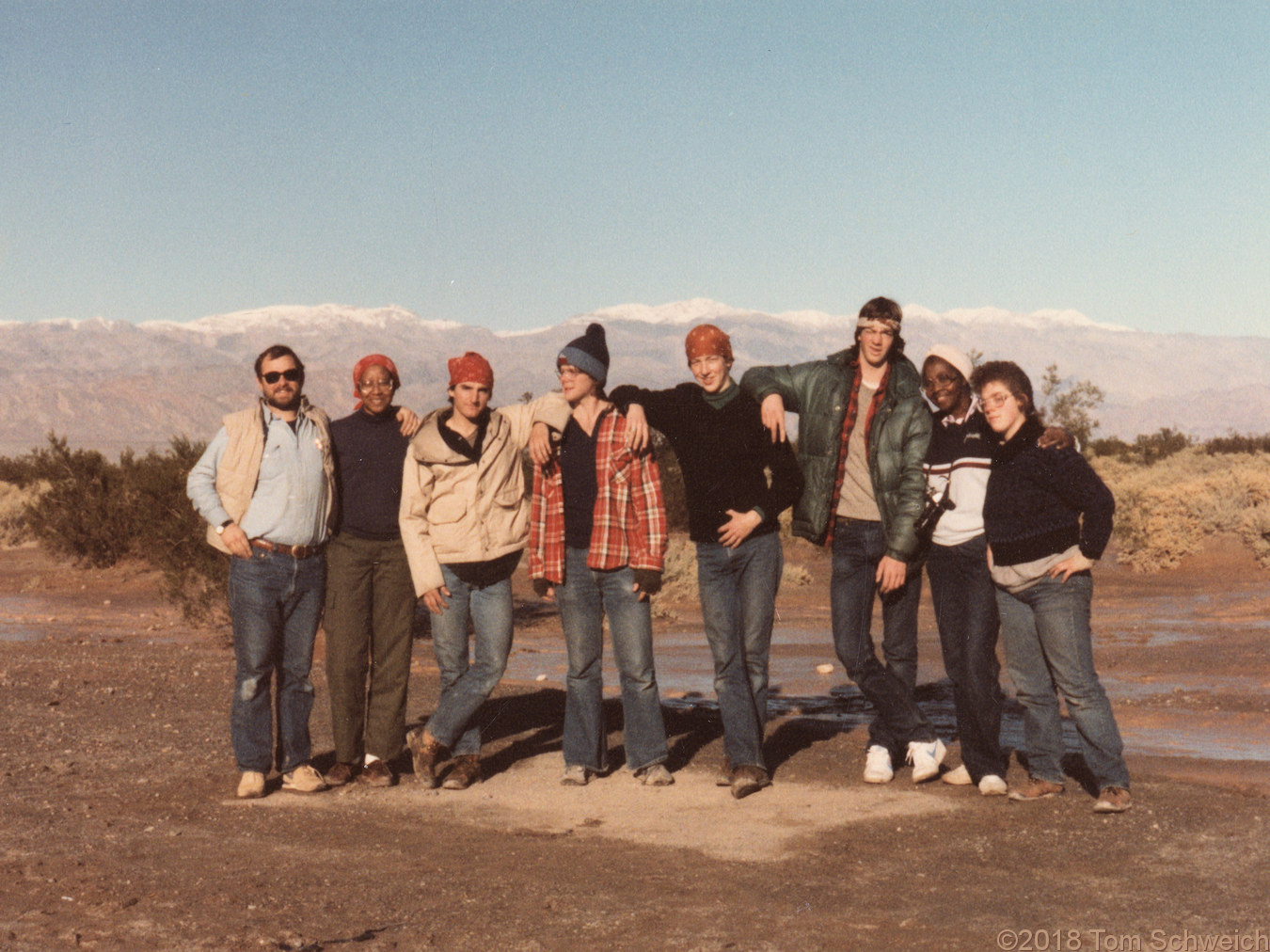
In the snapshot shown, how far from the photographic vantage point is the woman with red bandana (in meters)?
6.95

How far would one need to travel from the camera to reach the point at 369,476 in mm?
6949

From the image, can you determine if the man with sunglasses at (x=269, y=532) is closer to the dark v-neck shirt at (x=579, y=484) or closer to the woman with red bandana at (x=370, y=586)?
the woman with red bandana at (x=370, y=586)

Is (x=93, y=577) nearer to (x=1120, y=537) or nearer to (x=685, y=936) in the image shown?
(x=1120, y=537)

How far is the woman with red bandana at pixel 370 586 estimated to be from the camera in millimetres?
6945

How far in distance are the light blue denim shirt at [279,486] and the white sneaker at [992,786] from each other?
11.2ft

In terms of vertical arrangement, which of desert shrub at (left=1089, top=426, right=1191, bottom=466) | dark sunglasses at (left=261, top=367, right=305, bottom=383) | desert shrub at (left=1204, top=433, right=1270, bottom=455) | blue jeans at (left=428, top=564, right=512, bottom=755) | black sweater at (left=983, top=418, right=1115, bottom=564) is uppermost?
dark sunglasses at (left=261, top=367, right=305, bottom=383)

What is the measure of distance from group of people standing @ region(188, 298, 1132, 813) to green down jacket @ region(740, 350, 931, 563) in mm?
11

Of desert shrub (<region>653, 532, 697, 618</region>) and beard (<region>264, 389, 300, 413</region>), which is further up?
beard (<region>264, 389, 300, 413</region>)

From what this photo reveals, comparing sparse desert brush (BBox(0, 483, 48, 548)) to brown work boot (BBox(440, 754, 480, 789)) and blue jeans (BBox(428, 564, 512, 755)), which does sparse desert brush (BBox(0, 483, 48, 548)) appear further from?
blue jeans (BBox(428, 564, 512, 755))

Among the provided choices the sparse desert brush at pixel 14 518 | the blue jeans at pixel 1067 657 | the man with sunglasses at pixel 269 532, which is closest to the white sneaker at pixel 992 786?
the blue jeans at pixel 1067 657

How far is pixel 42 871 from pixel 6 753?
2.89m

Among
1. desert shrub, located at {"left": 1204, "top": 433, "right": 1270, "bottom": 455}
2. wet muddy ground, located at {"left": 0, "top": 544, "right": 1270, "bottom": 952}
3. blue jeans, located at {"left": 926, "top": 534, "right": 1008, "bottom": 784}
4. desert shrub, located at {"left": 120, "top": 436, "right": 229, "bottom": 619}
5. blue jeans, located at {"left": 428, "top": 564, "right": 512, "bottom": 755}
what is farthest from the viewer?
desert shrub, located at {"left": 1204, "top": 433, "right": 1270, "bottom": 455}

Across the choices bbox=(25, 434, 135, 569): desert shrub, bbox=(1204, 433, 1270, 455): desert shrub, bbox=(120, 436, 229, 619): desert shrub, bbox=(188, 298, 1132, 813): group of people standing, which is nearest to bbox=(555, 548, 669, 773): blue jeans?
bbox=(188, 298, 1132, 813): group of people standing

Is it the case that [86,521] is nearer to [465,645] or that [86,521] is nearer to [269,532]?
[269,532]
